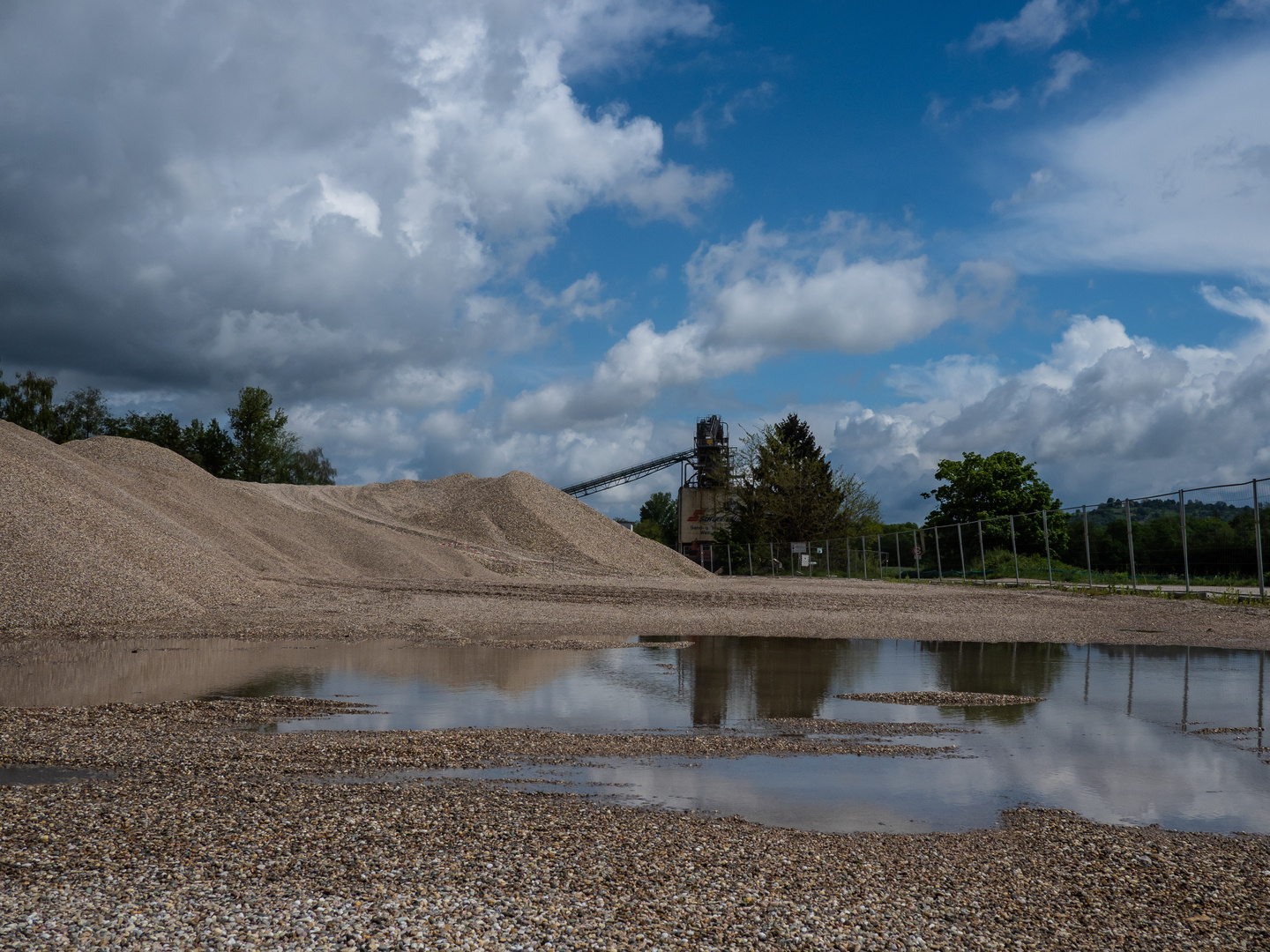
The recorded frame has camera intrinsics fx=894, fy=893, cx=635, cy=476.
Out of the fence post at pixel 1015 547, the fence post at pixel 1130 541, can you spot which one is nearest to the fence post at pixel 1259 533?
the fence post at pixel 1130 541

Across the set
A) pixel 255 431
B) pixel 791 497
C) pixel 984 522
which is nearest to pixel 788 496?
pixel 791 497

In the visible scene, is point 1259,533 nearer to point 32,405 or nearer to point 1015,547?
point 1015,547

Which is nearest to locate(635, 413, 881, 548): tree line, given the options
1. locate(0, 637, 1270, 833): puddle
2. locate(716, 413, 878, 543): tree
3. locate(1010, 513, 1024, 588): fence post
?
locate(716, 413, 878, 543): tree

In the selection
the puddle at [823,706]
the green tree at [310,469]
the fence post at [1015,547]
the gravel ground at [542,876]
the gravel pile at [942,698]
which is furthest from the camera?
the green tree at [310,469]

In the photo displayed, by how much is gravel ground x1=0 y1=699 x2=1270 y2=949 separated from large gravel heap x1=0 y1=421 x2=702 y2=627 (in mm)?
12112

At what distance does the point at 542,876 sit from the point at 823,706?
545cm

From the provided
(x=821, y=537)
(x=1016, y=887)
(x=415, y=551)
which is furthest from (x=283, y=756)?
(x=821, y=537)

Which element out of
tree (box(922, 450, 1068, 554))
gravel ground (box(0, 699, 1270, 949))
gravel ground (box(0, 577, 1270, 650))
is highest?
tree (box(922, 450, 1068, 554))

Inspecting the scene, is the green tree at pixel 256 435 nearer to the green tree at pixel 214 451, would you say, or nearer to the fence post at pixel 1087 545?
the green tree at pixel 214 451

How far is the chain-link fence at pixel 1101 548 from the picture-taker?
21.6m

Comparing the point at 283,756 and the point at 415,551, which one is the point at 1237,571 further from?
the point at 415,551

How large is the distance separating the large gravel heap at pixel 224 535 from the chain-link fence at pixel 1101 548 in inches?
421

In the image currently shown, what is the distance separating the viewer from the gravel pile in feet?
30.8

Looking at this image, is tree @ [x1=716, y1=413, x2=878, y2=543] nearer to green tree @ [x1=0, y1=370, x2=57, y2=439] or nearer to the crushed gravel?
the crushed gravel
